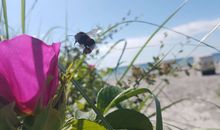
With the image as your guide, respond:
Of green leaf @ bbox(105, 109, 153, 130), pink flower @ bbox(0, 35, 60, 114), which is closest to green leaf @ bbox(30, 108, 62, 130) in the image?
pink flower @ bbox(0, 35, 60, 114)

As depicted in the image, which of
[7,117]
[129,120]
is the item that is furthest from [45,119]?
[129,120]

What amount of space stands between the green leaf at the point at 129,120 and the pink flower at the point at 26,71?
125mm

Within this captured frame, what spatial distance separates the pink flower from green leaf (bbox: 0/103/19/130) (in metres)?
0.01

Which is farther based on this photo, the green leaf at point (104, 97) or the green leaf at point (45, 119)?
the green leaf at point (104, 97)

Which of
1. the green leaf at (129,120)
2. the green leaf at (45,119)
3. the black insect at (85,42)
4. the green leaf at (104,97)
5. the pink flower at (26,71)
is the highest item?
the black insect at (85,42)

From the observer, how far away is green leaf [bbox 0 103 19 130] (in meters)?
0.30

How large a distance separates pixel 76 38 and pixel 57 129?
10 centimetres

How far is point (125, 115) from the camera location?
42cm

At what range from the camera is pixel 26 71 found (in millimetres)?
310

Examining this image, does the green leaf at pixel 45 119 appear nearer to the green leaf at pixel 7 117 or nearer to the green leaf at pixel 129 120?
the green leaf at pixel 7 117

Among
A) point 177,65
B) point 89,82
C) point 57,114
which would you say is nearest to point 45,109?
point 57,114

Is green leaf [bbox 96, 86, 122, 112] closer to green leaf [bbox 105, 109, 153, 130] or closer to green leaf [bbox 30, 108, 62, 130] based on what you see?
green leaf [bbox 105, 109, 153, 130]

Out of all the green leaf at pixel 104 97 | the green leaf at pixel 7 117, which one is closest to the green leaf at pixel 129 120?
the green leaf at pixel 104 97

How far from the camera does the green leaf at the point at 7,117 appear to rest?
0.99 feet
